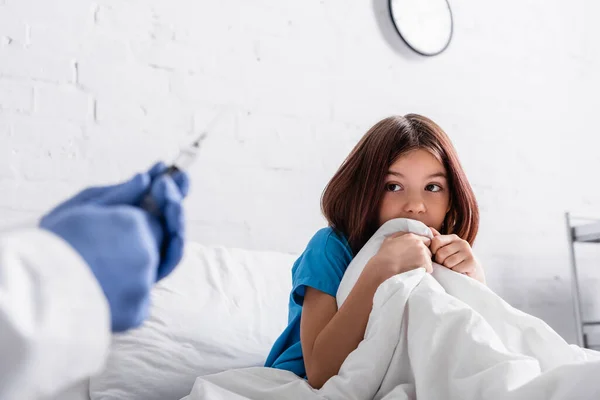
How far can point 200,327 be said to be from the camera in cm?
112

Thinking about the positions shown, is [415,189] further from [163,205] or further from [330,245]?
[163,205]

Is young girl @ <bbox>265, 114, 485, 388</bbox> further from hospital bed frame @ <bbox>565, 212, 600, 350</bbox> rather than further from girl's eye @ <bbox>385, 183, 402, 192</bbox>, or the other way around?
hospital bed frame @ <bbox>565, 212, 600, 350</bbox>

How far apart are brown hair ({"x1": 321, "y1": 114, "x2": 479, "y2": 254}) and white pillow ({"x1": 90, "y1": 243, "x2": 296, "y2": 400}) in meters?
0.23

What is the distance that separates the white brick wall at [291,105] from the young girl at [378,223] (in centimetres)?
51

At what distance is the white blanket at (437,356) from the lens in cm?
63

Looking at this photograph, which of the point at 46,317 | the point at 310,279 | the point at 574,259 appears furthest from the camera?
the point at 574,259

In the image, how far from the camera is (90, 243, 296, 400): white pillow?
40.9 inches

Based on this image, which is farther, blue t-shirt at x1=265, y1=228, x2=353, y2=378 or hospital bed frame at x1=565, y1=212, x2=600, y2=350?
hospital bed frame at x1=565, y1=212, x2=600, y2=350

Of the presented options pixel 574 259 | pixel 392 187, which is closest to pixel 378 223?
pixel 392 187

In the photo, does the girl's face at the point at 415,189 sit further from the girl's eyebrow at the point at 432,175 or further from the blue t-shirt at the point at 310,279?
the blue t-shirt at the point at 310,279

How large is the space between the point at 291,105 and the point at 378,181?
0.68 meters

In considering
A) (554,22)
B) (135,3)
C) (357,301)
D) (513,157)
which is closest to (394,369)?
(357,301)

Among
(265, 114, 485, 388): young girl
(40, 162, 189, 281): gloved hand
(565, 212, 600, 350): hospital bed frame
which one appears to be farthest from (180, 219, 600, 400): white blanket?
(565, 212, 600, 350): hospital bed frame

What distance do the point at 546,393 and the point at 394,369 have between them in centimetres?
22
